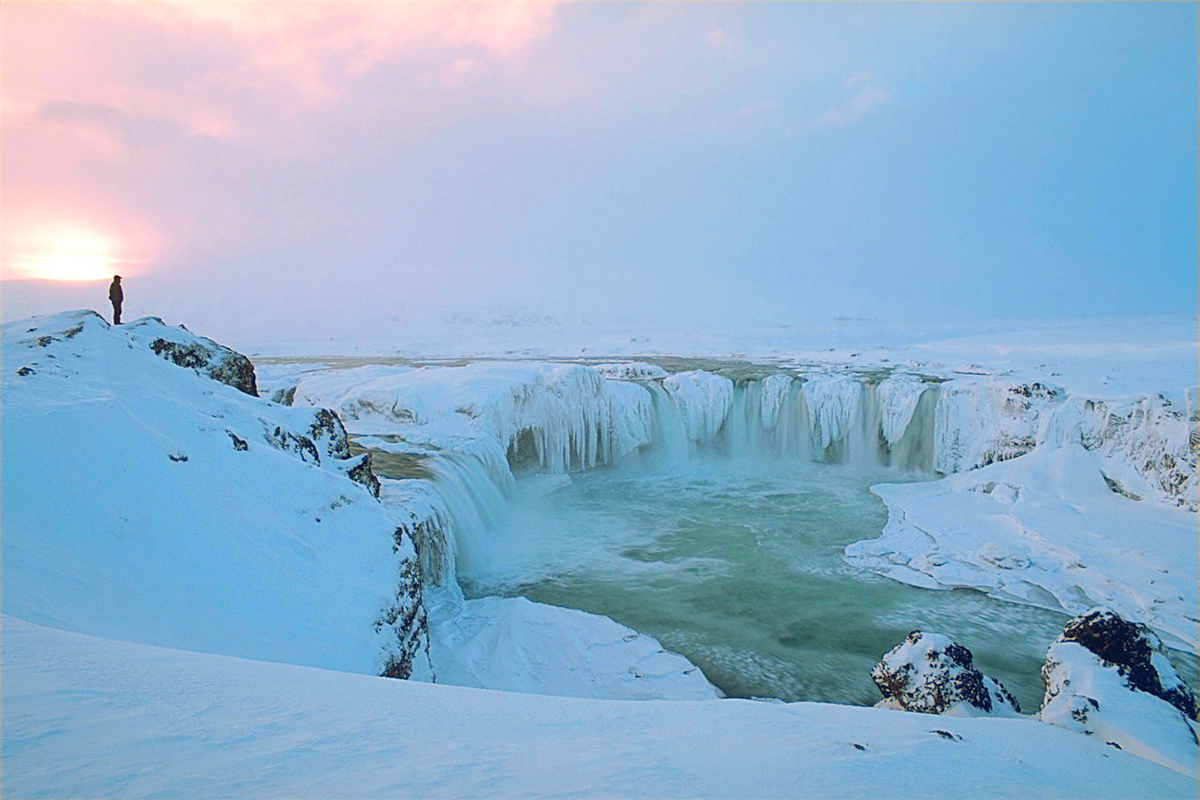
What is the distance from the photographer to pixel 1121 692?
4.33 m

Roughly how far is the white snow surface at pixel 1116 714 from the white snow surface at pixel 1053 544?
5.13 m

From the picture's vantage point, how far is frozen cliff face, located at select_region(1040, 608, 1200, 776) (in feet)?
12.6

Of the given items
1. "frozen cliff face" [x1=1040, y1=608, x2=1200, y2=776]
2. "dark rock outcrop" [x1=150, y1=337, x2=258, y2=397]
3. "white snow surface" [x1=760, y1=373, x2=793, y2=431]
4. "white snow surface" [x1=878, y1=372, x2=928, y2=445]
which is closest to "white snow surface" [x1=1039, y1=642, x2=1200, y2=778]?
"frozen cliff face" [x1=1040, y1=608, x2=1200, y2=776]

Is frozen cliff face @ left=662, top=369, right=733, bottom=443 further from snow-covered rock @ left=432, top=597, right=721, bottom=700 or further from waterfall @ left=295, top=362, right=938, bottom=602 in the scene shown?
snow-covered rock @ left=432, top=597, right=721, bottom=700

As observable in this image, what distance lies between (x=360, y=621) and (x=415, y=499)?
4.68 meters

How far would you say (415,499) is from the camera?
30.7 ft

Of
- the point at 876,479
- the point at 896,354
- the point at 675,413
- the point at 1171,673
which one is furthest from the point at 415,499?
the point at 896,354

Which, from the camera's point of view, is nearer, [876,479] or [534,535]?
[534,535]

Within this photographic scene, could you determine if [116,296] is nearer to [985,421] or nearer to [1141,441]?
[1141,441]

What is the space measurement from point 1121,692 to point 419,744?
4.95m

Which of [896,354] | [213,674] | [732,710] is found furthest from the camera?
[896,354]

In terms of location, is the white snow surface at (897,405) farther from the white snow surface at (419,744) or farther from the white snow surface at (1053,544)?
the white snow surface at (419,744)

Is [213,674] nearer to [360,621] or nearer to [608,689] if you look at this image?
[360,621]

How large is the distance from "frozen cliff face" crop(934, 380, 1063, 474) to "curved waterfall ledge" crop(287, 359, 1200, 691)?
0.11ft
